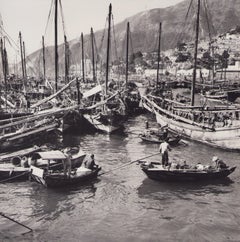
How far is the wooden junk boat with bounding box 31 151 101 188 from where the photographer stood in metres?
22.3

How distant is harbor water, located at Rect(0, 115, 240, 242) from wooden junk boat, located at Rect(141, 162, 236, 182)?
1.28ft

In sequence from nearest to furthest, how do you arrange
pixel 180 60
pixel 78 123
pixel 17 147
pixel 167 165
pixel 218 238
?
pixel 218 238, pixel 167 165, pixel 17 147, pixel 78 123, pixel 180 60

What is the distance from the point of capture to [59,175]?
891 inches

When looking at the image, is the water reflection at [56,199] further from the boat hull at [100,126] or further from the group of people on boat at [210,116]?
the boat hull at [100,126]

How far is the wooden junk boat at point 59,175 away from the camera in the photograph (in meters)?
22.3

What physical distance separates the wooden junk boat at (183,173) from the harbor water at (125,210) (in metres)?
0.39

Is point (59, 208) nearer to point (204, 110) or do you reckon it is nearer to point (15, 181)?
point (15, 181)

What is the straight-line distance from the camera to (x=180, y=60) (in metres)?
165

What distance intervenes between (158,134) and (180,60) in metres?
132

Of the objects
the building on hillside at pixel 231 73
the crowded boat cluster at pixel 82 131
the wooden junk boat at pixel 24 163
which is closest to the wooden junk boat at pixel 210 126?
the crowded boat cluster at pixel 82 131

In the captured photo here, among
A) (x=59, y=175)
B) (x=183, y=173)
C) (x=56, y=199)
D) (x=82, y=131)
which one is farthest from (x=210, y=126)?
(x=56, y=199)

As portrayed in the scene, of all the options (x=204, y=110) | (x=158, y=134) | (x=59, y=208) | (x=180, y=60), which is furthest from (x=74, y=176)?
(x=180, y=60)

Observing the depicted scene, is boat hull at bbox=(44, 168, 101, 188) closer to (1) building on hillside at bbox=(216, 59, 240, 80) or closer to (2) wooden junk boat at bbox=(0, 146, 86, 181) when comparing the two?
(2) wooden junk boat at bbox=(0, 146, 86, 181)

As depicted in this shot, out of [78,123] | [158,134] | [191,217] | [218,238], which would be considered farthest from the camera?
[78,123]
